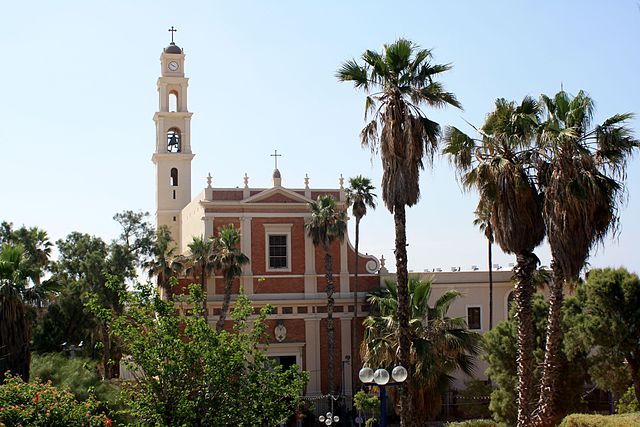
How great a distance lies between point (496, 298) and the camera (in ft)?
160

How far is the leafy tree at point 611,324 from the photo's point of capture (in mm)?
31656

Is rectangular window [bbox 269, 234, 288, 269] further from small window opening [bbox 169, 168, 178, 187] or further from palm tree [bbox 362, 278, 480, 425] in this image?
palm tree [bbox 362, 278, 480, 425]

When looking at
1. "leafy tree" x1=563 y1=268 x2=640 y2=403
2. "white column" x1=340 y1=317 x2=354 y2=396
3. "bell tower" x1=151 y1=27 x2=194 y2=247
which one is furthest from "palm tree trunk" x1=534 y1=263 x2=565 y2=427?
"bell tower" x1=151 y1=27 x2=194 y2=247

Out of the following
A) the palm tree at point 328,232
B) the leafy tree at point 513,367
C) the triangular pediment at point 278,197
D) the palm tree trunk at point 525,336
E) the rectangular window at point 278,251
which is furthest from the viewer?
the rectangular window at point 278,251

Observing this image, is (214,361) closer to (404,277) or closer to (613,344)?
(404,277)

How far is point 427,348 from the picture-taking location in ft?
95.5

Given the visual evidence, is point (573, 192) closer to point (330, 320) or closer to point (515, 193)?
point (515, 193)

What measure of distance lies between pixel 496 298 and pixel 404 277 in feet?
78.5

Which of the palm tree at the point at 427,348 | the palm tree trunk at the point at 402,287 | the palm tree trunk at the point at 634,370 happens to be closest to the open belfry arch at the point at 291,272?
the palm tree at the point at 427,348

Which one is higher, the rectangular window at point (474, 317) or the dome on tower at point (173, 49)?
the dome on tower at point (173, 49)

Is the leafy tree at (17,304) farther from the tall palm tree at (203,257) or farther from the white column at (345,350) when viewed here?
the white column at (345,350)

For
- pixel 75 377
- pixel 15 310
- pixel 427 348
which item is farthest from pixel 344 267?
pixel 15 310

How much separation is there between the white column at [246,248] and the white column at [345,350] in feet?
16.0

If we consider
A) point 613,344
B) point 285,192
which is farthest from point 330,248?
point 613,344
